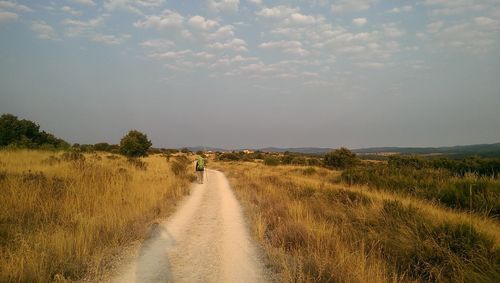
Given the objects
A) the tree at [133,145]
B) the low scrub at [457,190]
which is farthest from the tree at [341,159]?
the tree at [133,145]

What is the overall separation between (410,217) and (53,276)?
8.24 metres

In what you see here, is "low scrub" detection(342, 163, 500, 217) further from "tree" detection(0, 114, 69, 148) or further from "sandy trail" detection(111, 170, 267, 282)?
"tree" detection(0, 114, 69, 148)

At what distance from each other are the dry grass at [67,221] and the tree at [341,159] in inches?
1357

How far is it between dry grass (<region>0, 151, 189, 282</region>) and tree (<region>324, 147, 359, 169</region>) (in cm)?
3446

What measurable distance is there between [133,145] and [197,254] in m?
42.1

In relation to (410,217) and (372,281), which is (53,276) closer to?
(372,281)

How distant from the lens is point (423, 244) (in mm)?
5969

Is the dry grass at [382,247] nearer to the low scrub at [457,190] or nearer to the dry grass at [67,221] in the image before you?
the low scrub at [457,190]

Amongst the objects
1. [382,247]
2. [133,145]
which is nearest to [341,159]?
[133,145]

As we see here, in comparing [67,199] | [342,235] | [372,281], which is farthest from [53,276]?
[342,235]

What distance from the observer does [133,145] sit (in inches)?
1768

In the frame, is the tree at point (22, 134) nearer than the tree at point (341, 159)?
Yes

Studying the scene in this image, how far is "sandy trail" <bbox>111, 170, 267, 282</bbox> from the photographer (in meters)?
5.01

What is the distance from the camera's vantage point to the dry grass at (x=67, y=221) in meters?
4.74
